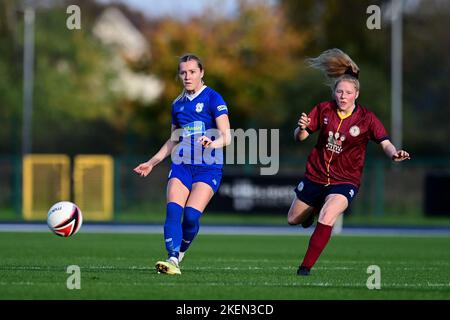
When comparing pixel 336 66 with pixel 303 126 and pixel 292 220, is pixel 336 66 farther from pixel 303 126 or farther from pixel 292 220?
pixel 292 220

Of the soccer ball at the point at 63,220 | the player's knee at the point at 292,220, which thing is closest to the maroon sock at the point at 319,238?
the player's knee at the point at 292,220

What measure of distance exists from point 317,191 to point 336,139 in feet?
1.90

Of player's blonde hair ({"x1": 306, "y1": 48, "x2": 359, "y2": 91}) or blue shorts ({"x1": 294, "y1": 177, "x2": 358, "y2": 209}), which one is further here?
player's blonde hair ({"x1": 306, "y1": 48, "x2": 359, "y2": 91})

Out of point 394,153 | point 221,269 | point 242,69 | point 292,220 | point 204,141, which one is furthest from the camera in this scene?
point 242,69

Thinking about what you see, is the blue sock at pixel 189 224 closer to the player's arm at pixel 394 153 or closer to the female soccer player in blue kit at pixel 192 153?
the female soccer player in blue kit at pixel 192 153

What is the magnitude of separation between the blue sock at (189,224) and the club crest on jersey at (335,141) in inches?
60.2

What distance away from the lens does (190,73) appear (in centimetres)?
1096

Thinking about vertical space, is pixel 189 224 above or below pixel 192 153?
below

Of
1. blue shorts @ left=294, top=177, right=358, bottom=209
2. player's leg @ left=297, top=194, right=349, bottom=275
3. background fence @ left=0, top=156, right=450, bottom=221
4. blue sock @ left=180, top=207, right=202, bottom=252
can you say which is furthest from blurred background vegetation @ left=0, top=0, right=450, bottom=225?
player's leg @ left=297, top=194, right=349, bottom=275

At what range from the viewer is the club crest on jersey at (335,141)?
1091 cm

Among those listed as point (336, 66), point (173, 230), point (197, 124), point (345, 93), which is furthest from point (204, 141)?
point (336, 66)

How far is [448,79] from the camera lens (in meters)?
43.6

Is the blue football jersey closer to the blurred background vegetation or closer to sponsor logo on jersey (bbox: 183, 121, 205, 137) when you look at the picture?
sponsor logo on jersey (bbox: 183, 121, 205, 137)

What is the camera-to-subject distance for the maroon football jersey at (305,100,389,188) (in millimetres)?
10930
